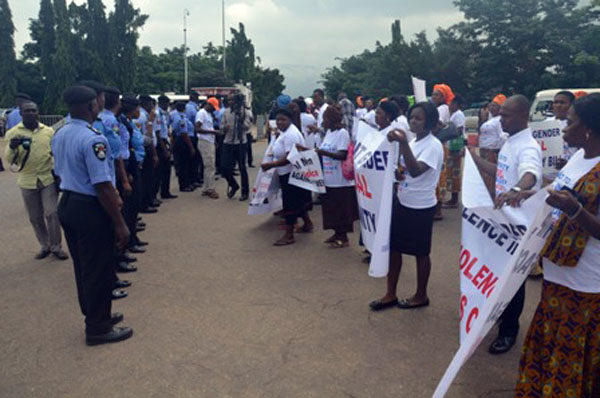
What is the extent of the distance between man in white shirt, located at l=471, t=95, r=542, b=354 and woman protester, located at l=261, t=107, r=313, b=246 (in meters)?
3.13

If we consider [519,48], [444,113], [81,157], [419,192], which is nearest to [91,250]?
[81,157]

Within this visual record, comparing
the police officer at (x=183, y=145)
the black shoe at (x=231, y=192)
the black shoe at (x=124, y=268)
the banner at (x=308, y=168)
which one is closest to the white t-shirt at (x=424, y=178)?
the banner at (x=308, y=168)

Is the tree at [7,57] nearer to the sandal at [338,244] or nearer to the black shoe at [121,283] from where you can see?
the black shoe at [121,283]

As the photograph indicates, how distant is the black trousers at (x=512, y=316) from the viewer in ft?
11.8

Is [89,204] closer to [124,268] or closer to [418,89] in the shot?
[124,268]

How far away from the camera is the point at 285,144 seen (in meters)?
6.38

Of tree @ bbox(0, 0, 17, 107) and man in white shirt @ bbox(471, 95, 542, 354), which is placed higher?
tree @ bbox(0, 0, 17, 107)

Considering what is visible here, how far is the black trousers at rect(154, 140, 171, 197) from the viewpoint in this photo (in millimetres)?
9102

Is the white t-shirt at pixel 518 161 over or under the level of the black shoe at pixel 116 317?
over

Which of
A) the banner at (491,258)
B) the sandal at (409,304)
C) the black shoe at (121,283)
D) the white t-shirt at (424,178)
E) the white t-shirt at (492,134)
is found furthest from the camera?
the white t-shirt at (492,134)

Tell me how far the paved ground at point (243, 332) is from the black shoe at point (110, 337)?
0.07 meters

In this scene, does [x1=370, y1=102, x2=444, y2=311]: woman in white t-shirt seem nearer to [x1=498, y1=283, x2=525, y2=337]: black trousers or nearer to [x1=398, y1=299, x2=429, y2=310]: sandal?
[x1=398, y1=299, x2=429, y2=310]: sandal

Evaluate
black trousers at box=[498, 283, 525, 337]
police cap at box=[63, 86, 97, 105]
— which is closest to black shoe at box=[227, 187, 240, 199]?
police cap at box=[63, 86, 97, 105]

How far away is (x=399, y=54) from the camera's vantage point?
3972cm
